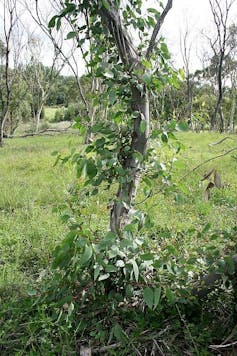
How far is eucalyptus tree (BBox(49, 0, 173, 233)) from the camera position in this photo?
1.56 m

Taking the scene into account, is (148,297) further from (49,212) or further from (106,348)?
(49,212)

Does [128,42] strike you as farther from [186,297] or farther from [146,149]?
[186,297]

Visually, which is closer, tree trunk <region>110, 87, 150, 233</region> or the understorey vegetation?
the understorey vegetation

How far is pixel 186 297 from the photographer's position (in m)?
1.66

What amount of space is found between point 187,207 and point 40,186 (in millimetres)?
2292

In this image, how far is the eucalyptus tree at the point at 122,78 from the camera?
156 centimetres

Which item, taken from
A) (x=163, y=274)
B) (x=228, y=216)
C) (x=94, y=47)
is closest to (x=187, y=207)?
(x=228, y=216)

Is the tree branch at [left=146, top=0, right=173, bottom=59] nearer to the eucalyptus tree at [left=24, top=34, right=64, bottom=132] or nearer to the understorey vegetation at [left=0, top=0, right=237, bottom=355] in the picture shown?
the understorey vegetation at [left=0, top=0, right=237, bottom=355]

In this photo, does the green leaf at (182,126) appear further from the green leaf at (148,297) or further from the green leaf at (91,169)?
the green leaf at (148,297)

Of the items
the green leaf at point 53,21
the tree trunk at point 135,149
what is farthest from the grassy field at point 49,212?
the green leaf at point 53,21

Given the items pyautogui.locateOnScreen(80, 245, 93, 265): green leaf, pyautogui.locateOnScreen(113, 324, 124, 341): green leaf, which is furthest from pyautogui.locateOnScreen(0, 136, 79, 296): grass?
pyautogui.locateOnScreen(113, 324, 124, 341): green leaf

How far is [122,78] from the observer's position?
1.56 m

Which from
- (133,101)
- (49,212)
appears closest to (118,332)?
(133,101)

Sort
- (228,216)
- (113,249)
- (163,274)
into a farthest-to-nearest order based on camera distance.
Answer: (228,216) < (163,274) < (113,249)
